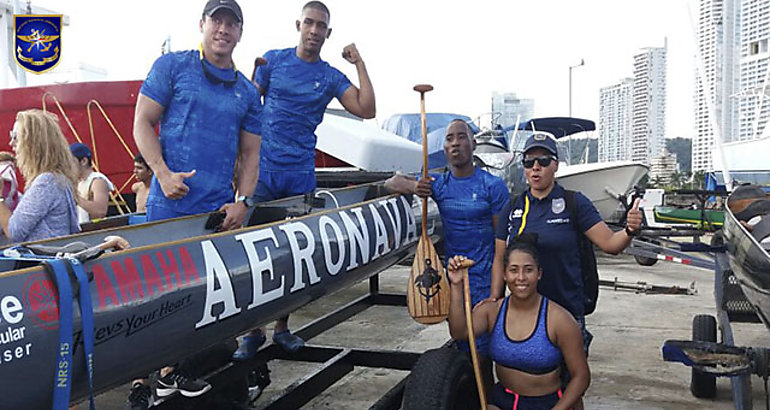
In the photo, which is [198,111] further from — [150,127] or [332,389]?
[332,389]

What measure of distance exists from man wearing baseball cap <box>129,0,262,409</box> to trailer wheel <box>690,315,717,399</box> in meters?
3.22

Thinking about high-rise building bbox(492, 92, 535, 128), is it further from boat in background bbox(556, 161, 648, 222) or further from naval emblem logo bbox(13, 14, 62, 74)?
naval emblem logo bbox(13, 14, 62, 74)

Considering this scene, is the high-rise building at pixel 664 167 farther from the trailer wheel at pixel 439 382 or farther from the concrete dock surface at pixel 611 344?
the trailer wheel at pixel 439 382

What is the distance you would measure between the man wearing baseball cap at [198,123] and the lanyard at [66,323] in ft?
3.40

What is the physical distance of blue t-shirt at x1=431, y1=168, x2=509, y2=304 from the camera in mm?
3355

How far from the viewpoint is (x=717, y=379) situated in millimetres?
4980

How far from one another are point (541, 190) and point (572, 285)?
0.44 meters

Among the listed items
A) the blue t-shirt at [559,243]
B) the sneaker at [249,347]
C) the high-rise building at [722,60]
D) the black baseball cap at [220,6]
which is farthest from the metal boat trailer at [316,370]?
the high-rise building at [722,60]

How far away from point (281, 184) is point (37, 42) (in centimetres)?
696

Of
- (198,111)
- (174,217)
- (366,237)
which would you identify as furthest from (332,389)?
(198,111)

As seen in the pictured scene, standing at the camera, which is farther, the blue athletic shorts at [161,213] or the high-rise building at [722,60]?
the high-rise building at [722,60]

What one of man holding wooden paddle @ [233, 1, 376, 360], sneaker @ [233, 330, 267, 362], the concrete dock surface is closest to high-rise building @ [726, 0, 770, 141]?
the concrete dock surface

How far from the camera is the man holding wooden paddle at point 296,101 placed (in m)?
3.67

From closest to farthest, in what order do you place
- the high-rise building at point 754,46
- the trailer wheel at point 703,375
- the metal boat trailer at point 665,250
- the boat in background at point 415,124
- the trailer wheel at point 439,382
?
the trailer wheel at point 439,382
the trailer wheel at point 703,375
the metal boat trailer at point 665,250
the boat in background at point 415,124
the high-rise building at point 754,46
